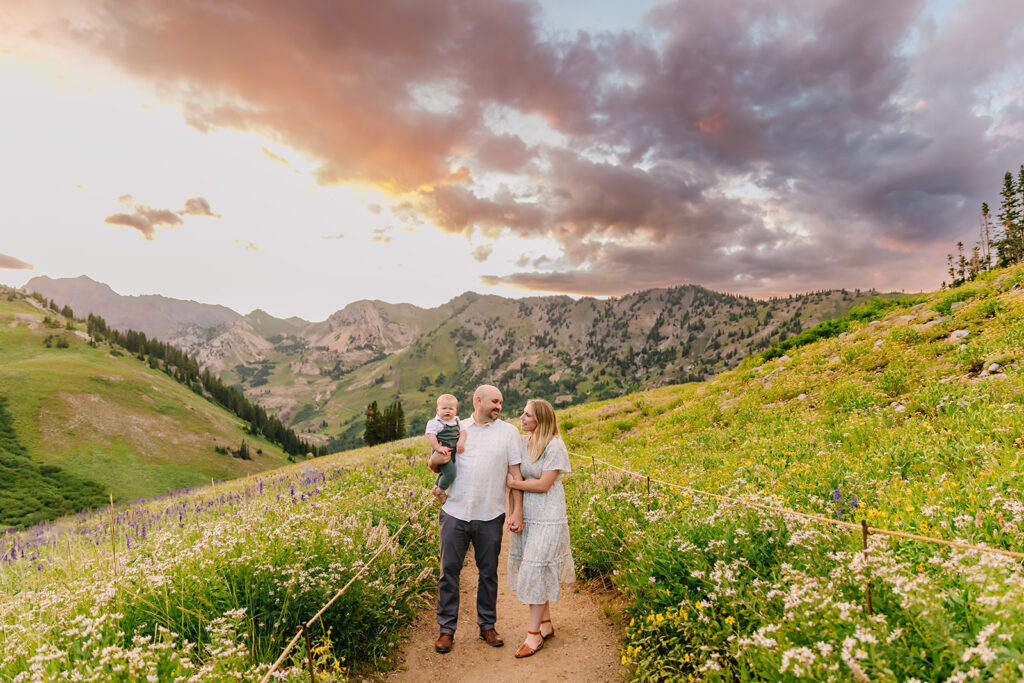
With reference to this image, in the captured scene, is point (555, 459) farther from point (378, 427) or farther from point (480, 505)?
point (378, 427)

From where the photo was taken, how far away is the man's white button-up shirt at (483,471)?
8008 mm

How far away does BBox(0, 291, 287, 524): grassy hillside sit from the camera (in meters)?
135

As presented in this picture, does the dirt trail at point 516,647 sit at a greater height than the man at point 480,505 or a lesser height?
lesser

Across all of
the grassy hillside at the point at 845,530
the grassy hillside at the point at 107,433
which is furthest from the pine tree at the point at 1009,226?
the grassy hillside at the point at 107,433

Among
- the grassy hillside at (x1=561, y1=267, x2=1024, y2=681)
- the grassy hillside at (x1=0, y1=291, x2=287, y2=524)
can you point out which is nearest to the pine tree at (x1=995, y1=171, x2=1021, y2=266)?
the grassy hillside at (x1=561, y1=267, x2=1024, y2=681)

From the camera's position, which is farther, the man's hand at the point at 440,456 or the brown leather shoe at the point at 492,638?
the brown leather shoe at the point at 492,638

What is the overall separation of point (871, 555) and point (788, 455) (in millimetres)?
6985

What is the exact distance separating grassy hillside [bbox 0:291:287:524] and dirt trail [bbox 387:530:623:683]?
147409 mm

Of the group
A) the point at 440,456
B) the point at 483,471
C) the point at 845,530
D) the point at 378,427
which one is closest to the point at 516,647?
the point at 483,471

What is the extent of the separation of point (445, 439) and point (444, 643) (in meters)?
3.46

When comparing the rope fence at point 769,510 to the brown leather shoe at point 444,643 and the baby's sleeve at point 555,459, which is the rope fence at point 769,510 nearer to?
the brown leather shoe at point 444,643

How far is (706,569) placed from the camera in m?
6.54

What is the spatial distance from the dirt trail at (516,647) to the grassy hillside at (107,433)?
147 metres

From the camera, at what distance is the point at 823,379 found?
18.6 metres
